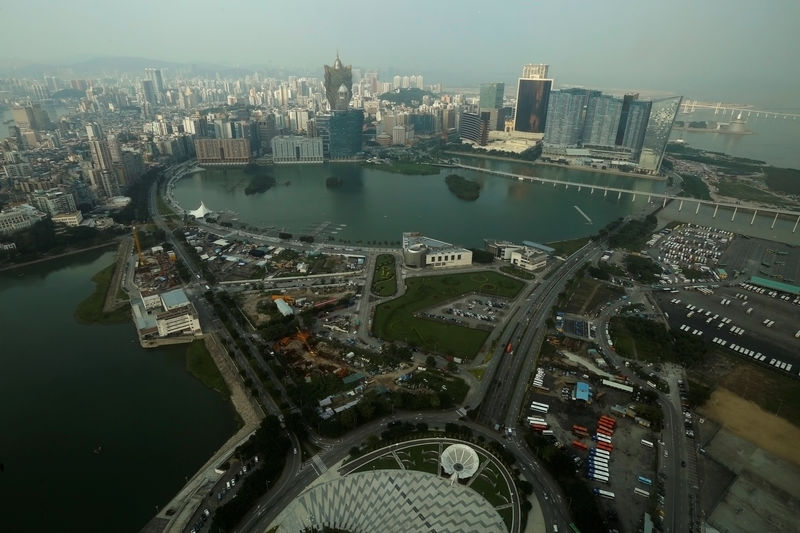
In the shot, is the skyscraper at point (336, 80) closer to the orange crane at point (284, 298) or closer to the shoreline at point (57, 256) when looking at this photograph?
the shoreline at point (57, 256)

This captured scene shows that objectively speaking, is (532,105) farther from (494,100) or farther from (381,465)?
(381,465)

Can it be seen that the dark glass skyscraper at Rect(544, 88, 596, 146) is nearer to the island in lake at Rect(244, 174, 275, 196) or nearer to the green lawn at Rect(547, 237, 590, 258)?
the green lawn at Rect(547, 237, 590, 258)

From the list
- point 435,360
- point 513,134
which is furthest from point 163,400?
point 513,134

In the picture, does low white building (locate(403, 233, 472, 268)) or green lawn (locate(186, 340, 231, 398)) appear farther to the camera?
low white building (locate(403, 233, 472, 268))

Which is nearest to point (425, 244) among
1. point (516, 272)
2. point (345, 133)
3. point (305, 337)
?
point (516, 272)

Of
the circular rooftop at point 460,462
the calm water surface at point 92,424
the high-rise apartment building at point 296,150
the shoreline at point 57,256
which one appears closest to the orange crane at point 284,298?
the calm water surface at point 92,424

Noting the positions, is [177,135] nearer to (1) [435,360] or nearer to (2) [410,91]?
(1) [435,360]

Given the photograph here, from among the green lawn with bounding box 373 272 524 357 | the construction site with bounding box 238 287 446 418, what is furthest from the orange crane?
the green lawn with bounding box 373 272 524 357
